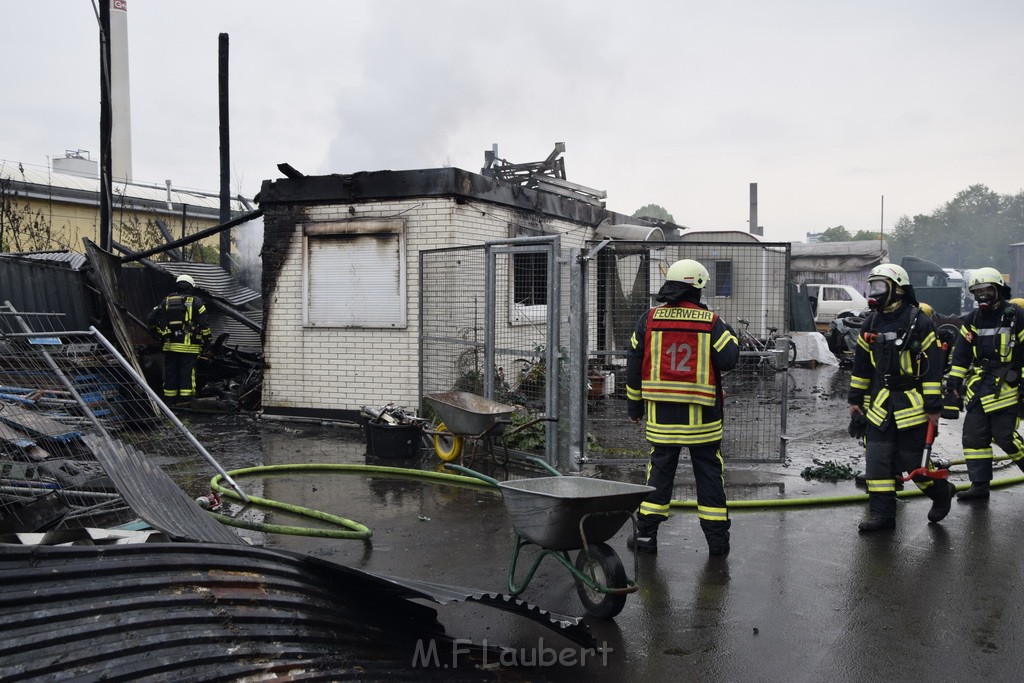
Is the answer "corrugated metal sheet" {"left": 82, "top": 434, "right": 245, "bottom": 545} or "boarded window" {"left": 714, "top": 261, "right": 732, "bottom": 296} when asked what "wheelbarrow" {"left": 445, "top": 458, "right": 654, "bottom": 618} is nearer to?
"corrugated metal sheet" {"left": 82, "top": 434, "right": 245, "bottom": 545}

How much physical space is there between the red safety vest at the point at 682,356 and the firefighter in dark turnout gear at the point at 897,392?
1600 mm

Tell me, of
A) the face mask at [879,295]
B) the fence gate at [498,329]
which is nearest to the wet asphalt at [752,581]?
the fence gate at [498,329]

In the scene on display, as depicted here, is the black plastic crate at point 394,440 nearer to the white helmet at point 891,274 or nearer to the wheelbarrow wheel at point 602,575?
the wheelbarrow wheel at point 602,575

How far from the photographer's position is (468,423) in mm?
7691

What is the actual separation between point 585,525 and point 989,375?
491 cm

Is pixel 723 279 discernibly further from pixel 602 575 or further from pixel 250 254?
pixel 250 254

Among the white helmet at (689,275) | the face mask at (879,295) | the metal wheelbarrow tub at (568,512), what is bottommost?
the metal wheelbarrow tub at (568,512)

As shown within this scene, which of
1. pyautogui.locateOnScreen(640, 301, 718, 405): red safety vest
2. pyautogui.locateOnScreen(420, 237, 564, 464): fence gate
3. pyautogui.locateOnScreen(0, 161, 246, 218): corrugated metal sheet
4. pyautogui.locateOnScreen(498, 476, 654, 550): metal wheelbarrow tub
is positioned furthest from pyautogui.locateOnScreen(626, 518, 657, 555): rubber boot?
pyautogui.locateOnScreen(0, 161, 246, 218): corrugated metal sheet

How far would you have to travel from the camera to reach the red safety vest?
18.4ft

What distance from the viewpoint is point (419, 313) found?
32.2ft

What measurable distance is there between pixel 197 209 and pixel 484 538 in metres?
21.5

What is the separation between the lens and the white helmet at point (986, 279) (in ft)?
22.9

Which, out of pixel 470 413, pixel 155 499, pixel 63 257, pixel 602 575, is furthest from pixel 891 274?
pixel 63 257

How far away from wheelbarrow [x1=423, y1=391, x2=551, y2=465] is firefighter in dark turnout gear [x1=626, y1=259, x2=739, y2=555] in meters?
1.75
